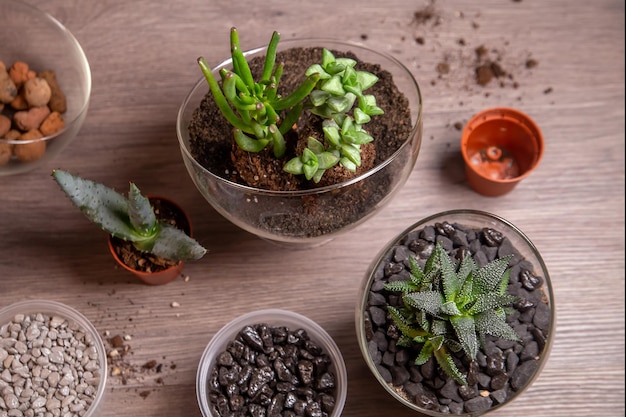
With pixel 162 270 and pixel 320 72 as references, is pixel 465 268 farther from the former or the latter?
pixel 162 270

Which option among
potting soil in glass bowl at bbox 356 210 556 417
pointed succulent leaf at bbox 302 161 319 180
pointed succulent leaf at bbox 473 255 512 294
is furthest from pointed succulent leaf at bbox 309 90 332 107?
pointed succulent leaf at bbox 473 255 512 294

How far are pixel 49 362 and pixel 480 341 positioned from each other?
2.62 feet

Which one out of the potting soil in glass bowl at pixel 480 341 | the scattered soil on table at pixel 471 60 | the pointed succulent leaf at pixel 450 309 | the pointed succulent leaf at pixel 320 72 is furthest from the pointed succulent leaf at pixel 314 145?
the scattered soil on table at pixel 471 60

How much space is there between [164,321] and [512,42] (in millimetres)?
1000

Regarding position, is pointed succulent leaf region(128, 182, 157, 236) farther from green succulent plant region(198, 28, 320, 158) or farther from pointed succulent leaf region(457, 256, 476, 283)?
pointed succulent leaf region(457, 256, 476, 283)

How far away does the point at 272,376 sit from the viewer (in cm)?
135

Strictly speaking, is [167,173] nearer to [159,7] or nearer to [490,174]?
[159,7]

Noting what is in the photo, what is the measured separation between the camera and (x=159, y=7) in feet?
5.41

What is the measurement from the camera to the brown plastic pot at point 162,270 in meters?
1.41

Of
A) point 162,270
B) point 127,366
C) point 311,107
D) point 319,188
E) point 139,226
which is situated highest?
point 311,107

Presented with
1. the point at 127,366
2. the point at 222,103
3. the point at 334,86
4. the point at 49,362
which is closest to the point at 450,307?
the point at 334,86

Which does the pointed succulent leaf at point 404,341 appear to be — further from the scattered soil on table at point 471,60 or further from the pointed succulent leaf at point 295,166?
the scattered soil on table at point 471,60

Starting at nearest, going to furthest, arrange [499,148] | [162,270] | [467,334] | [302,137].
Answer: [467,334], [302,137], [162,270], [499,148]

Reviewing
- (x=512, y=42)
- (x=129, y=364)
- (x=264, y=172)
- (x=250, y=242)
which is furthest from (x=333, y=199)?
(x=512, y=42)
